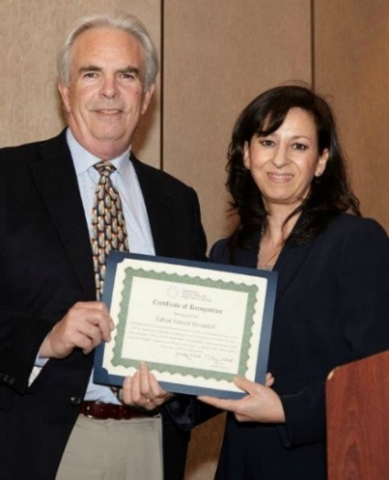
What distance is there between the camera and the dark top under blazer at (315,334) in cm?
247

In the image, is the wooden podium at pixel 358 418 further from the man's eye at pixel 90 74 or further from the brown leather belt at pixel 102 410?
the man's eye at pixel 90 74

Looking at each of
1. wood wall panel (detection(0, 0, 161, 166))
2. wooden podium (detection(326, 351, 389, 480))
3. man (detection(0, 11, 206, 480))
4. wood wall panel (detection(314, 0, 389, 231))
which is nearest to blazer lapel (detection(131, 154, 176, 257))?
man (detection(0, 11, 206, 480))

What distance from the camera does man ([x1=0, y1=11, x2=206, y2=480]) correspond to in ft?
8.46

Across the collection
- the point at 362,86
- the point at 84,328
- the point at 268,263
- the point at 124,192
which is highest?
the point at 362,86

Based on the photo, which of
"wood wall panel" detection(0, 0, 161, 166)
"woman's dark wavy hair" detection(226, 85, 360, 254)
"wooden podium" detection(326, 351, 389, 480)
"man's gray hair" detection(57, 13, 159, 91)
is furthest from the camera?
"wood wall panel" detection(0, 0, 161, 166)

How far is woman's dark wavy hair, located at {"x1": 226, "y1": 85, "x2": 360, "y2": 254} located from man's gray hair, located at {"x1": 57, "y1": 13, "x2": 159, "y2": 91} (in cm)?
40

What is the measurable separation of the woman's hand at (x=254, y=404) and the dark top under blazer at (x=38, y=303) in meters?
0.37

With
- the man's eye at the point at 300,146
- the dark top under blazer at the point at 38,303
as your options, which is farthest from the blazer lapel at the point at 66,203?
the man's eye at the point at 300,146

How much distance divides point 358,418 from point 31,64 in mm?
2739

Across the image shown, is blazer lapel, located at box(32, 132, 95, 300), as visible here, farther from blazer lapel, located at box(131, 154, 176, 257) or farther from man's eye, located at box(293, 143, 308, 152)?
man's eye, located at box(293, 143, 308, 152)

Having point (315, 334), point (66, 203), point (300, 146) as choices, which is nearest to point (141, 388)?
point (315, 334)

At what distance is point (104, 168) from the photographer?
2.87 meters

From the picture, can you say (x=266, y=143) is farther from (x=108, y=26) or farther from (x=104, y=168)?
(x=108, y=26)

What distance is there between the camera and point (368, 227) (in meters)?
2.56
